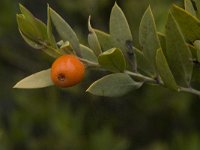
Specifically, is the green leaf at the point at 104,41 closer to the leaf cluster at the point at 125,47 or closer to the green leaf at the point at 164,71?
the leaf cluster at the point at 125,47

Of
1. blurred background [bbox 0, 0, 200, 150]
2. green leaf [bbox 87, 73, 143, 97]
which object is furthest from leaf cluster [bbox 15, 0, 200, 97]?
blurred background [bbox 0, 0, 200, 150]

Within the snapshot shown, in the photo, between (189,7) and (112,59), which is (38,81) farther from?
(189,7)

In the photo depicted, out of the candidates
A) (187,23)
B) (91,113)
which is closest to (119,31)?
(187,23)

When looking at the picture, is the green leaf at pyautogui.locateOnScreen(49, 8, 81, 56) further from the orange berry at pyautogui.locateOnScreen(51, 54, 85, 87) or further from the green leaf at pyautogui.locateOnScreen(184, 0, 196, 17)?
the green leaf at pyautogui.locateOnScreen(184, 0, 196, 17)

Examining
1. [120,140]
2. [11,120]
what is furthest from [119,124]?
[11,120]

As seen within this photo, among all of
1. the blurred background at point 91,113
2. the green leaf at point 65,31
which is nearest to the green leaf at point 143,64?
the green leaf at point 65,31

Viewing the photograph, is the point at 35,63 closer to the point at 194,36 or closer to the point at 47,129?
the point at 47,129

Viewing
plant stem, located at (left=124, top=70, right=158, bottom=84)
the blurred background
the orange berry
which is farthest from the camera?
the blurred background
